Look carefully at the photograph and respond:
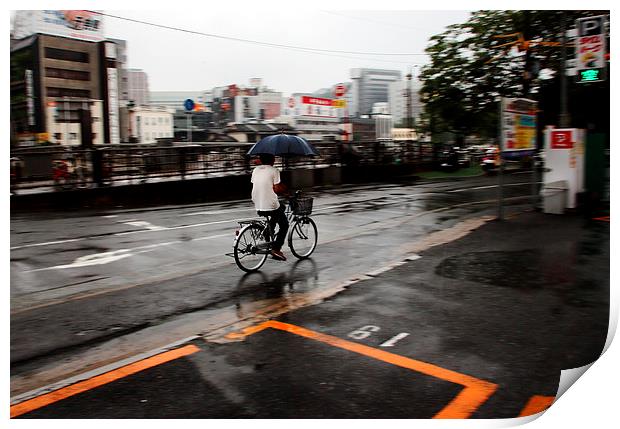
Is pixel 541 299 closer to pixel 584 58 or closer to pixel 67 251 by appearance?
pixel 584 58

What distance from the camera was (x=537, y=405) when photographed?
13.8 feet

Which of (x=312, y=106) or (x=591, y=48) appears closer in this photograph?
(x=591, y=48)

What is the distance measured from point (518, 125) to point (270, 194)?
763cm

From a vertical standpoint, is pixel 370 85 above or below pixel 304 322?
above

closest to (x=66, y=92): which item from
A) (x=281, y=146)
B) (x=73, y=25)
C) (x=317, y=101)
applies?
(x=317, y=101)

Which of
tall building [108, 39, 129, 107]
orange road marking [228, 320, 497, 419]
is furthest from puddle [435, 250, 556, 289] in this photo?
tall building [108, 39, 129, 107]

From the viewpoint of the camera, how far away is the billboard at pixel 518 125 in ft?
41.0

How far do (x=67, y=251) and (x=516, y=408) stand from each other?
828 cm

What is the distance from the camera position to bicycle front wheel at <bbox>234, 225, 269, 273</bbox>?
805 cm

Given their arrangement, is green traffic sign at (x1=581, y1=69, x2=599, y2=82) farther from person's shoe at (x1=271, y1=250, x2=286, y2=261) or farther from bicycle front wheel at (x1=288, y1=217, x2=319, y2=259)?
person's shoe at (x1=271, y1=250, x2=286, y2=261)

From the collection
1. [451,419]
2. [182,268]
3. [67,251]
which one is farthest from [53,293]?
[451,419]

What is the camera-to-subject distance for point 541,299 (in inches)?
262

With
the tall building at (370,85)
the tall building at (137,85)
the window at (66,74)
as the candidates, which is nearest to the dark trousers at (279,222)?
the tall building at (370,85)

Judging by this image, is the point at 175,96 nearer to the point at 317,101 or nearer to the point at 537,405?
the point at 317,101
